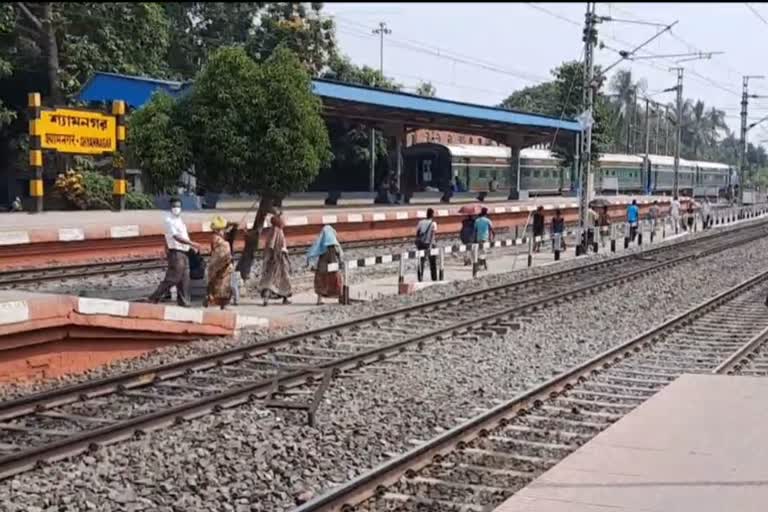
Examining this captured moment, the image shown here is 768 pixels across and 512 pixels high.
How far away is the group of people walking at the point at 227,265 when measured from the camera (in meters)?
15.2

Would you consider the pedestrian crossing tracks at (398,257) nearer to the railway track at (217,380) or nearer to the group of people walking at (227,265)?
the group of people walking at (227,265)

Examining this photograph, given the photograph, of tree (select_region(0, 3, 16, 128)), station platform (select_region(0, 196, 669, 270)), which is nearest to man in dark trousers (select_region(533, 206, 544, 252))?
station platform (select_region(0, 196, 669, 270))

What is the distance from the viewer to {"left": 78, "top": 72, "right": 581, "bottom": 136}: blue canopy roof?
1182 inches

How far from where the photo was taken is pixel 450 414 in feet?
31.2

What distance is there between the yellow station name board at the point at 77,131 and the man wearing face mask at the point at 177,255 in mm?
12442

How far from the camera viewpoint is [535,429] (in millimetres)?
9016

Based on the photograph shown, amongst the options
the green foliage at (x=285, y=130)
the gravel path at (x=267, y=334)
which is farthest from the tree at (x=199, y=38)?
the green foliage at (x=285, y=130)

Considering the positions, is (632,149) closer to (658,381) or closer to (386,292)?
(386,292)

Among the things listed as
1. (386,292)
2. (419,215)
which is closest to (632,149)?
(419,215)

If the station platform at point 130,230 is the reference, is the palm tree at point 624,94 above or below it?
above

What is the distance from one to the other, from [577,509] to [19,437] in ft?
15.2

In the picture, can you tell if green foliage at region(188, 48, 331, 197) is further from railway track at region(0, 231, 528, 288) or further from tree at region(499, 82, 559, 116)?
tree at region(499, 82, 559, 116)

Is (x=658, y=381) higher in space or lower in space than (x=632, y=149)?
lower

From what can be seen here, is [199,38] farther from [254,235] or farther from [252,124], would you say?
[252,124]
